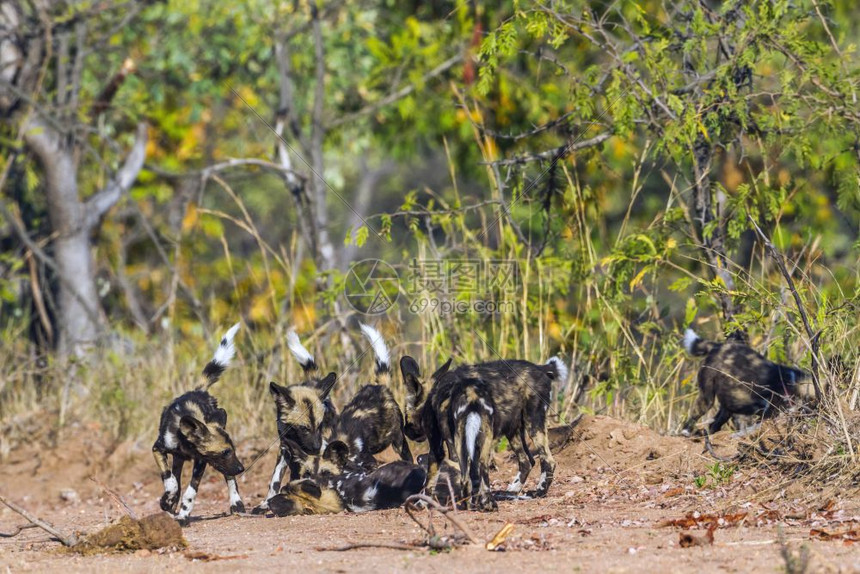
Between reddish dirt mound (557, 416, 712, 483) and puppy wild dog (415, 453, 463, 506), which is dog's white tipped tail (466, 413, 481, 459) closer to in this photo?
puppy wild dog (415, 453, 463, 506)

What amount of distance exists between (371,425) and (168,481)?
1.37 m

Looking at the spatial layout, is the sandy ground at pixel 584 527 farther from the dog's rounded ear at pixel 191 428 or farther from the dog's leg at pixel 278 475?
the dog's rounded ear at pixel 191 428

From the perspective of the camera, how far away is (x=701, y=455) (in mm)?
7016

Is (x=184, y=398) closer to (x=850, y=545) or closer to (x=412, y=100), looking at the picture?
(x=850, y=545)

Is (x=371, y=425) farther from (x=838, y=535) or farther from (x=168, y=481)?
(x=838, y=535)

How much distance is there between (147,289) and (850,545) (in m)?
14.9

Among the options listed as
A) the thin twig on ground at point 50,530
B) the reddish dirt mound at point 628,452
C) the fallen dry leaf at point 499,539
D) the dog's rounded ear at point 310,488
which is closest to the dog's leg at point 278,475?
the dog's rounded ear at point 310,488

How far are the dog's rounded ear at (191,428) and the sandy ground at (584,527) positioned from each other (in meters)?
0.54

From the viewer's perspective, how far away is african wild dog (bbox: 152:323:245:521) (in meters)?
7.38

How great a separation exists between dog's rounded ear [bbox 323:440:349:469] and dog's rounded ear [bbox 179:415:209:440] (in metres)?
0.79

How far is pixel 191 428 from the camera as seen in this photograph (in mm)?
7352

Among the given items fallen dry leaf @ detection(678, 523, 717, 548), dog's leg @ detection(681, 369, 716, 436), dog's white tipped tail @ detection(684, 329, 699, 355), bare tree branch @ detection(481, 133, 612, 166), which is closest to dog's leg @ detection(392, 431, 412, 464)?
dog's leg @ detection(681, 369, 716, 436)

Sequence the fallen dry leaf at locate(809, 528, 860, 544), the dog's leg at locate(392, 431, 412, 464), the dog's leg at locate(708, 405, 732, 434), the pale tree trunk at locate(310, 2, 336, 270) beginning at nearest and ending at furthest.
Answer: the fallen dry leaf at locate(809, 528, 860, 544)
the dog's leg at locate(708, 405, 732, 434)
the dog's leg at locate(392, 431, 412, 464)
the pale tree trunk at locate(310, 2, 336, 270)

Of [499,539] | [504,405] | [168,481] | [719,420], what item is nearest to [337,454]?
[168,481]
